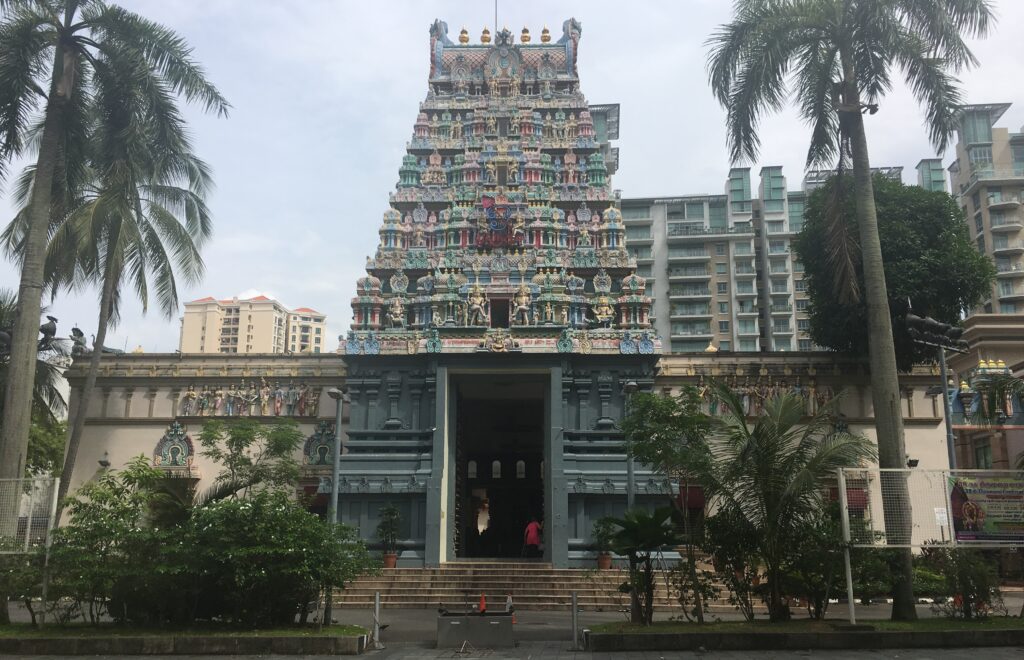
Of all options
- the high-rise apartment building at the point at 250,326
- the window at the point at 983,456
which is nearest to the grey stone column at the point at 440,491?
the window at the point at 983,456

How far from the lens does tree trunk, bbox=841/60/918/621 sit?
14.8m

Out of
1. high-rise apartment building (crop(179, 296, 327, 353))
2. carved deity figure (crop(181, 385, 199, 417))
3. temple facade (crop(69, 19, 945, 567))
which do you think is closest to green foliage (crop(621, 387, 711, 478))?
temple facade (crop(69, 19, 945, 567))

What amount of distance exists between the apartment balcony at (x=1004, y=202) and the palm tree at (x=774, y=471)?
2201 inches

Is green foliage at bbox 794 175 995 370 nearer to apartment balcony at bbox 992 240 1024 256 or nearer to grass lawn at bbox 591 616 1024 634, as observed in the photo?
grass lawn at bbox 591 616 1024 634

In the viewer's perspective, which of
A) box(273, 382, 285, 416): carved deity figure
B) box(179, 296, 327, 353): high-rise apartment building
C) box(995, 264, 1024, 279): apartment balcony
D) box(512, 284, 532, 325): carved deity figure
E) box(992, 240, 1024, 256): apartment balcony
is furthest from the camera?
box(179, 296, 327, 353): high-rise apartment building

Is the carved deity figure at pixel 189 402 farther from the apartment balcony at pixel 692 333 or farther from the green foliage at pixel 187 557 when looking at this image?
the apartment balcony at pixel 692 333

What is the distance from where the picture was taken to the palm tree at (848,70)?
18.0 meters

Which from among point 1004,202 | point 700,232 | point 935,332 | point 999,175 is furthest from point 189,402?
point 999,175

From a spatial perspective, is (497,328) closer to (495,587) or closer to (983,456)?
(495,587)

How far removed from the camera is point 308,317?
393 ft

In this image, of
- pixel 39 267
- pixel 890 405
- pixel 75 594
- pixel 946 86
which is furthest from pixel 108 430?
pixel 946 86

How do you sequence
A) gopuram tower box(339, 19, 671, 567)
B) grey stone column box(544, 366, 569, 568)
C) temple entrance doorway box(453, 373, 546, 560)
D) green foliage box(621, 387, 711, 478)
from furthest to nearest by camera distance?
temple entrance doorway box(453, 373, 546, 560), gopuram tower box(339, 19, 671, 567), grey stone column box(544, 366, 569, 568), green foliage box(621, 387, 711, 478)

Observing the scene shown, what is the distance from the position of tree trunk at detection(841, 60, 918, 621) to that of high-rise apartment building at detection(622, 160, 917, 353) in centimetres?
5313

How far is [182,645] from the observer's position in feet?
45.3
